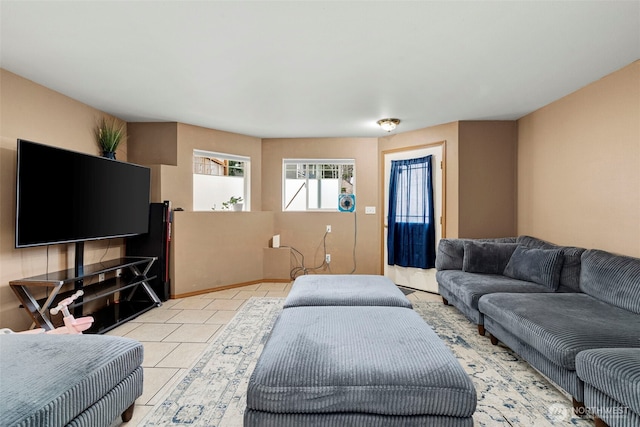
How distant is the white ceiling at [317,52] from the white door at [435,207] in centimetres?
88

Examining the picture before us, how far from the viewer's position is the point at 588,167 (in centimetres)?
294

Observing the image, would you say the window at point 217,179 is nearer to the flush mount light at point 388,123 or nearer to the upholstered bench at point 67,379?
the flush mount light at point 388,123

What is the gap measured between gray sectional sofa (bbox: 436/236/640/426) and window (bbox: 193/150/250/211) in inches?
126

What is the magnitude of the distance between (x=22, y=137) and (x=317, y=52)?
2690 mm

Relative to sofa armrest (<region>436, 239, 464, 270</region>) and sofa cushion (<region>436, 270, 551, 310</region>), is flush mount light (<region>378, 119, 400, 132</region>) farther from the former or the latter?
sofa cushion (<region>436, 270, 551, 310</region>)

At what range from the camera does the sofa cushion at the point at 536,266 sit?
2.76 metres

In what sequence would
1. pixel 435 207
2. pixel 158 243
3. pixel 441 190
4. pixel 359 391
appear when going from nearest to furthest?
pixel 359 391
pixel 158 243
pixel 441 190
pixel 435 207

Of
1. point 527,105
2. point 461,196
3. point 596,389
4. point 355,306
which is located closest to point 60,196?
point 355,306

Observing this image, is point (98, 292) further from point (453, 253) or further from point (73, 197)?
point (453, 253)

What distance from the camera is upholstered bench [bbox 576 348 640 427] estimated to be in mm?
1357

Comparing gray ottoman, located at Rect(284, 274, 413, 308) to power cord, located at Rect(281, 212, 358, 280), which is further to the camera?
power cord, located at Rect(281, 212, 358, 280)

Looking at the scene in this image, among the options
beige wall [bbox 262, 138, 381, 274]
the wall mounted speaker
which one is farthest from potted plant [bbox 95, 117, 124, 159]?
the wall mounted speaker

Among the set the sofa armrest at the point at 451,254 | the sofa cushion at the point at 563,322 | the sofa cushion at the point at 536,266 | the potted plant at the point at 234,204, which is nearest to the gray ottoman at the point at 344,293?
the sofa cushion at the point at 563,322

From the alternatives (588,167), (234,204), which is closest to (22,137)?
(234,204)
